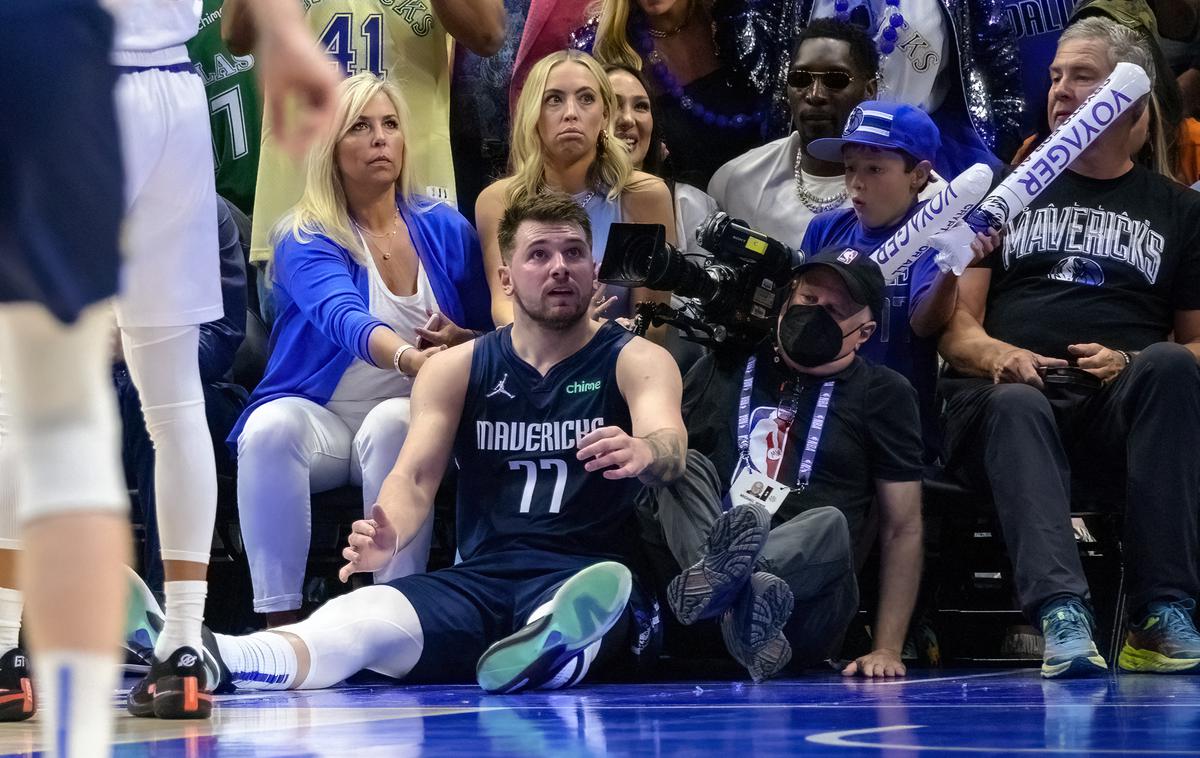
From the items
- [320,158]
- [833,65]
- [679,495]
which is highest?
[833,65]

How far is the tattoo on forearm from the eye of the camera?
3213 mm

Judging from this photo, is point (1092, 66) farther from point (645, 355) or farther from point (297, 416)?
point (297, 416)

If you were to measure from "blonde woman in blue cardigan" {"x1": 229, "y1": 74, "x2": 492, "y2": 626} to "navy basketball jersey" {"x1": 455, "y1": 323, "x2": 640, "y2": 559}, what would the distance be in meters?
0.24

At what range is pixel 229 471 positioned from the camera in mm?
3971

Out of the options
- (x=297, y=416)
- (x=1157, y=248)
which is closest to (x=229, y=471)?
(x=297, y=416)

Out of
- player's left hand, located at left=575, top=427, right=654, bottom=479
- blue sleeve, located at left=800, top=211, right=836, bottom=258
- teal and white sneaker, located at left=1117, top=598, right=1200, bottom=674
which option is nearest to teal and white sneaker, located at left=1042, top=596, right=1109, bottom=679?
teal and white sneaker, located at left=1117, top=598, right=1200, bottom=674

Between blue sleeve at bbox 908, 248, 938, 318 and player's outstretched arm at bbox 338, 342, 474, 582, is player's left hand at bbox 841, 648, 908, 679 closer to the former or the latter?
blue sleeve at bbox 908, 248, 938, 318

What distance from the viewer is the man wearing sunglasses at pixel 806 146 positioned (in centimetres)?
430

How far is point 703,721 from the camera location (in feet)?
8.11

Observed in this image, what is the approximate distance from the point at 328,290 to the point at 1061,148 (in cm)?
178

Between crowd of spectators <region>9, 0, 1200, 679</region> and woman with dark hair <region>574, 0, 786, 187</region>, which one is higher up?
woman with dark hair <region>574, 0, 786, 187</region>

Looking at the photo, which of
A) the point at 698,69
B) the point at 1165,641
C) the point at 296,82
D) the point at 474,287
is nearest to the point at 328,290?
the point at 474,287

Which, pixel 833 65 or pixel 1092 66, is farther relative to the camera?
pixel 833 65

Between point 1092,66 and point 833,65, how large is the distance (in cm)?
68
